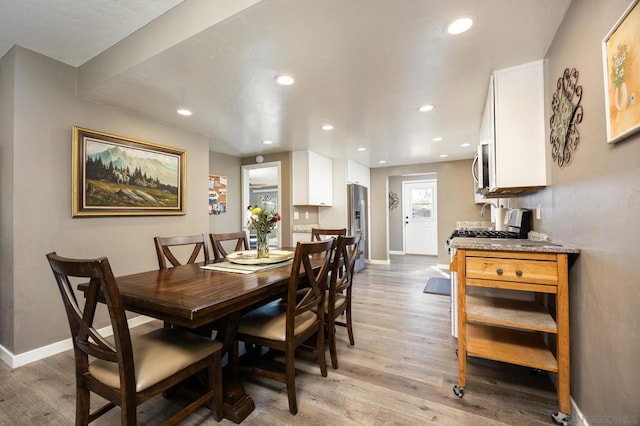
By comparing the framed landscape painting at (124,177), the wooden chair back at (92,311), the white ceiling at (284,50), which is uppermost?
the white ceiling at (284,50)

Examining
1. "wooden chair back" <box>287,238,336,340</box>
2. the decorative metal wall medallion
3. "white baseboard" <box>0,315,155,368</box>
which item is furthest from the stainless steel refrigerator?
"white baseboard" <box>0,315,155,368</box>

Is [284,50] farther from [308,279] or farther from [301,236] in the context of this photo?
[301,236]

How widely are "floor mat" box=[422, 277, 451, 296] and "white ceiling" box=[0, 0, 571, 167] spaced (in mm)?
2437

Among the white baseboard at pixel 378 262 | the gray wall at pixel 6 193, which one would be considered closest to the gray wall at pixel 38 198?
the gray wall at pixel 6 193

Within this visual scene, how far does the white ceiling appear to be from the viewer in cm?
152

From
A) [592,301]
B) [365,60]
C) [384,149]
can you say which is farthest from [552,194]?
[384,149]

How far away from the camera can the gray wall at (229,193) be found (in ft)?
15.5

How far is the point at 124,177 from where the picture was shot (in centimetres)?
277

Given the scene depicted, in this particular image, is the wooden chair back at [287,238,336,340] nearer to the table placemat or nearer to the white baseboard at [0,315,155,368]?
the table placemat

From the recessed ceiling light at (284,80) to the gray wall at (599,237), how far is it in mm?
1763

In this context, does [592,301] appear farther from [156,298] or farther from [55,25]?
[55,25]

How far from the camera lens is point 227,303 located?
49.3 inches

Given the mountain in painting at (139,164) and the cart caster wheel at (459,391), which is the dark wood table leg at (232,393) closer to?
the cart caster wheel at (459,391)

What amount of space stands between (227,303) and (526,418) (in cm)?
174
